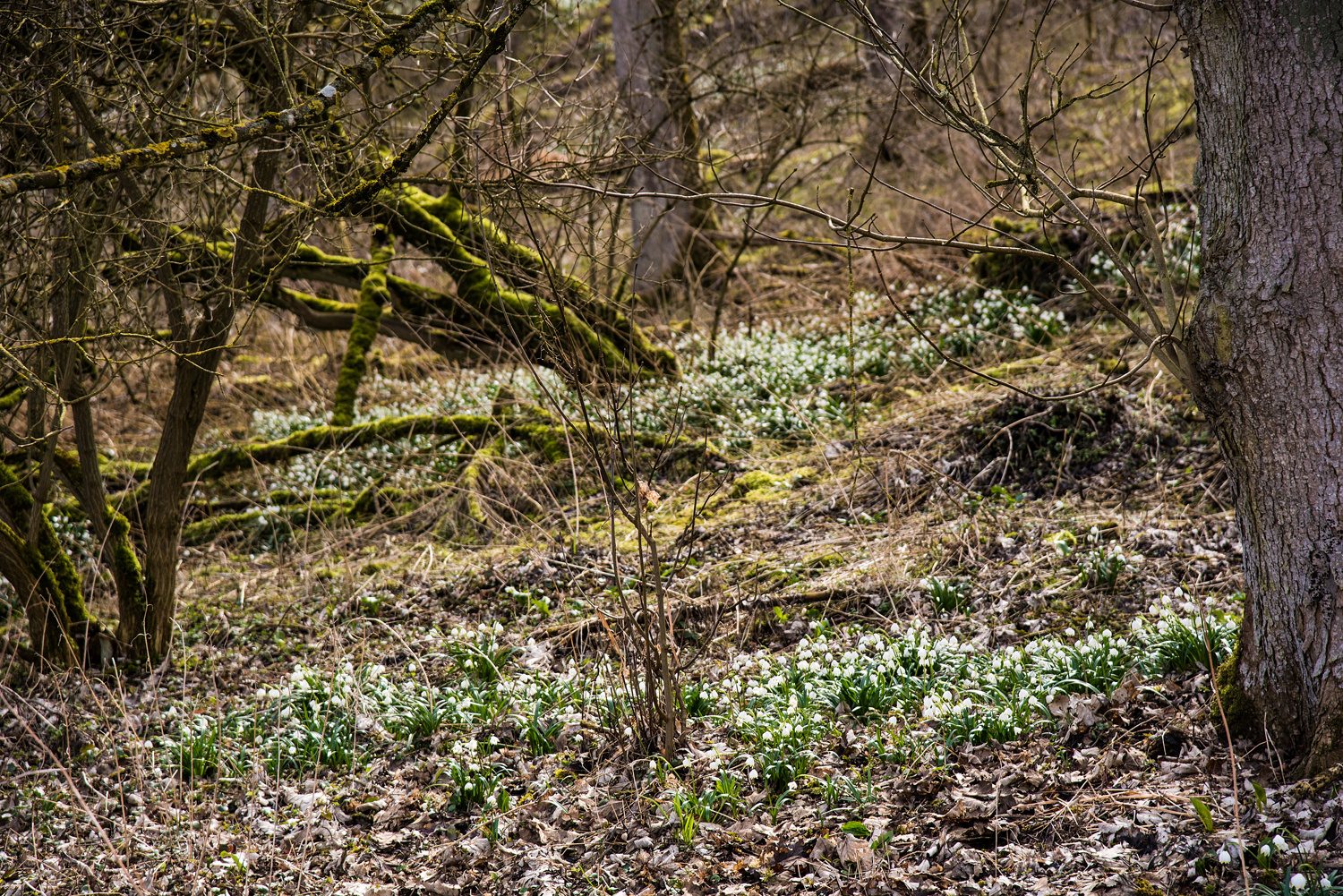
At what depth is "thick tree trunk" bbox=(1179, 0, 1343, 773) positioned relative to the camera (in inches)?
116

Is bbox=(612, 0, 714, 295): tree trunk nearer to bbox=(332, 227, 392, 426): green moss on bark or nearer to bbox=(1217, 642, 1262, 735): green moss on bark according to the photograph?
bbox=(332, 227, 392, 426): green moss on bark

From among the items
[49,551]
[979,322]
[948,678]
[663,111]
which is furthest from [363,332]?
[948,678]

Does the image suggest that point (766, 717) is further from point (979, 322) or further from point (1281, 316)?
point (979, 322)

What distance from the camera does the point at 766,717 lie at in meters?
4.20

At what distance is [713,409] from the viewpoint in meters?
8.65

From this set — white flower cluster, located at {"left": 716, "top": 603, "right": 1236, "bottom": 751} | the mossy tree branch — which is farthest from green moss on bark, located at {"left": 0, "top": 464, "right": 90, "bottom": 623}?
white flower cluster, located at {"left": 716, "top": 603, "right": 1236, "bottom": 751}

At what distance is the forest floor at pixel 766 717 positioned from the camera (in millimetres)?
3387

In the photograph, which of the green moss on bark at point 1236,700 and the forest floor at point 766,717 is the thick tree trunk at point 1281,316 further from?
the forest floor at point 766,717

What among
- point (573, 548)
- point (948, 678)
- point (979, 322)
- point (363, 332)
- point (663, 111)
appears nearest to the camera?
point (948, 678)

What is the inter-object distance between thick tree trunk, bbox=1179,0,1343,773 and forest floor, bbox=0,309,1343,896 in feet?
1.62

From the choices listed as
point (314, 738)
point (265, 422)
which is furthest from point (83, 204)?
point (265, 422)

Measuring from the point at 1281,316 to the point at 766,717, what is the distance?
99.2 inches

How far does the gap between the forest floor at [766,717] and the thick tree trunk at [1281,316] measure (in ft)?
1.62

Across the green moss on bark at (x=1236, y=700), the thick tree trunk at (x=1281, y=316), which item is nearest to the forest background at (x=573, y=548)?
the green moss on bark at (x=1236, y=700)
